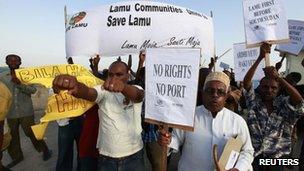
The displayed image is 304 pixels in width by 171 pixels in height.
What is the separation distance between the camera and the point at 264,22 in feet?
14.9

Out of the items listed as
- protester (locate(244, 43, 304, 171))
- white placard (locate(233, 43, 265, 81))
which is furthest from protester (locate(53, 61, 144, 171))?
white placard (locate(233, 43, 265, 81))

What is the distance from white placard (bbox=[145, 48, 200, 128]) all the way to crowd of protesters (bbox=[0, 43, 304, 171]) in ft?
0.56

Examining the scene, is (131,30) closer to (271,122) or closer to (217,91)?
(271,122)

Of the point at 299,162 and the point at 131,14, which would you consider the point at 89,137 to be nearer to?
the point at 131,14

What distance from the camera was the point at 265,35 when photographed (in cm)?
446

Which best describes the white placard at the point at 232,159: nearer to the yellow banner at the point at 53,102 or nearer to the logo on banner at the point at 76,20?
the yellow banner at the point at 53,102

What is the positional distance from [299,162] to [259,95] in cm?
136

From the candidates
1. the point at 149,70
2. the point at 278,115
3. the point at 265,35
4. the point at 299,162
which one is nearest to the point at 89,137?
the point at 149,70

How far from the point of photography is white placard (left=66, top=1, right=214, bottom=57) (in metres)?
5.61

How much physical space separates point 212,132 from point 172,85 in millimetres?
521

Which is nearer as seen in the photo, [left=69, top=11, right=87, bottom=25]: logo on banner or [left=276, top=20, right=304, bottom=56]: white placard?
[left=69, top=11, right=87, bottom=25]: logo on banner

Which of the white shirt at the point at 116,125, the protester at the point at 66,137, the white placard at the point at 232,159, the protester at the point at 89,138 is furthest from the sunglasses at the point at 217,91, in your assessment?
the protester at the point at 66,137

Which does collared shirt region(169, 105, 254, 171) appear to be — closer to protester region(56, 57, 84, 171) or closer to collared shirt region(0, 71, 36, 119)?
protester region(56, 57, 84, 171)

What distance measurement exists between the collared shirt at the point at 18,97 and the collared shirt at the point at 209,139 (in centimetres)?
463
